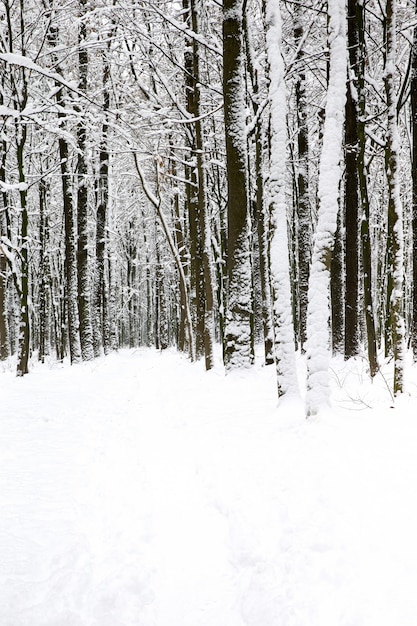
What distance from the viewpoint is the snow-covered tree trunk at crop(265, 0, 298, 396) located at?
241 inches

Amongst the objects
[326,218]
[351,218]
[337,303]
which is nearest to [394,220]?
[326,218]

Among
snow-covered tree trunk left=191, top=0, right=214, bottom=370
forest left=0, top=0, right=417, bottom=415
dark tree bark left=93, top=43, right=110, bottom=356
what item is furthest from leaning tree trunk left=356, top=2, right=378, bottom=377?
dark tree bark left=93, top=43, right=110, bottom=356

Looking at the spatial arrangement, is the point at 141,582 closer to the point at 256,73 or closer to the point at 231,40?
the point at 231,40

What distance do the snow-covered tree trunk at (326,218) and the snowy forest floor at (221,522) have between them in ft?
1.88

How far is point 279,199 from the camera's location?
Result: 624cm

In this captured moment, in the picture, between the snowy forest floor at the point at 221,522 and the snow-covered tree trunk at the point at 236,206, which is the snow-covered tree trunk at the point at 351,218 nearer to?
the snow-covered tree trunk at the point at 236,206

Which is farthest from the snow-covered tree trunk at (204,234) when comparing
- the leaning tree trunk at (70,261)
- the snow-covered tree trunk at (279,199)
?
the leaning tree trunk at (70,261)

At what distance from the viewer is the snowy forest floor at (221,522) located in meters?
2.54

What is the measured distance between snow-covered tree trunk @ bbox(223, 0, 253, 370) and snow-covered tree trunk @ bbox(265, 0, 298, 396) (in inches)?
92.8

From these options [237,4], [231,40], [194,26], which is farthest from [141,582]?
[194,26]

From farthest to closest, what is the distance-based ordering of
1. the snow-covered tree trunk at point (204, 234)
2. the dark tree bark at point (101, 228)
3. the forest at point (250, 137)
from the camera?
the dark tree bark at point (101, 228), the snow-covered tree trunk at point (204, 234), the forest at point (250, 137)

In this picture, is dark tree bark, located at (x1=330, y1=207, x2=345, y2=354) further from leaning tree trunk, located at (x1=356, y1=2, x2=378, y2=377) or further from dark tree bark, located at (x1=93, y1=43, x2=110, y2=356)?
dark tree bark, located at (x1=93, y1=43, x2=110, y2=356)

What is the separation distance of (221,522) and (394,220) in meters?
4.32

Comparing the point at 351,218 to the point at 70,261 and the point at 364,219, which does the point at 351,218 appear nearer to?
the point at 364,219
